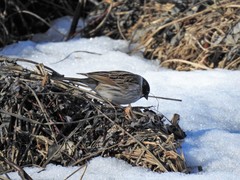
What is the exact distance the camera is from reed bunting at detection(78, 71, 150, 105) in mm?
4922

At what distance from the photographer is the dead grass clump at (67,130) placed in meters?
4.17

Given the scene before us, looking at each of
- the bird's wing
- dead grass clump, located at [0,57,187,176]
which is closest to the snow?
dead grass clump, located at [0,57,187,176]

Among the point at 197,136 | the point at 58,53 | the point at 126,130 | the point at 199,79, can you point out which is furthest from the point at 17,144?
the point at 58,53

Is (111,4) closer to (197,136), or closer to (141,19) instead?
(141,19)

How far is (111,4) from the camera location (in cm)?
755

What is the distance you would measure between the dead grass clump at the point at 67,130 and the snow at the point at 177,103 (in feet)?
0.34

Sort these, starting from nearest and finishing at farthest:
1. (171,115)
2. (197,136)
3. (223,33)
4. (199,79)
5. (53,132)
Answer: (53,132) → (197,136) → (171,115) → (199,79) → (223,33)

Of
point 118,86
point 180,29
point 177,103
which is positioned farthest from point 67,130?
point 180,29

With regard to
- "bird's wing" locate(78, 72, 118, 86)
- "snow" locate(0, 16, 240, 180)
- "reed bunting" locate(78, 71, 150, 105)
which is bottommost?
"snow" locate(0, 16, 240, 180)

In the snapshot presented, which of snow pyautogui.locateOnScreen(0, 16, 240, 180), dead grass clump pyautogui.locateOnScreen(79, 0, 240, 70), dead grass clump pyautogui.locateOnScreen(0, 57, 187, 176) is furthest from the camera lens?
dead grass clump pyautogui.locateOnScreen(79, 0, 240, 70)

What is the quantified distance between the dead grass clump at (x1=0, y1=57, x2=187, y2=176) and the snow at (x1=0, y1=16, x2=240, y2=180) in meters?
0.10

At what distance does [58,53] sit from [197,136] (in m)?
2.67

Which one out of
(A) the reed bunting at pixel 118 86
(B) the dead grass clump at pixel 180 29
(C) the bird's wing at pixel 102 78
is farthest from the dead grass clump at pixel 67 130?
(B) the dead grass clump at pixel 180 29

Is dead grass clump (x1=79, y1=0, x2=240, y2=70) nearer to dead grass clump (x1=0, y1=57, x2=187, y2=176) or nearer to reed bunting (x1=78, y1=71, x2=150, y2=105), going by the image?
reed bunting (x1=78, y1=71, x2=150, y2=105)
